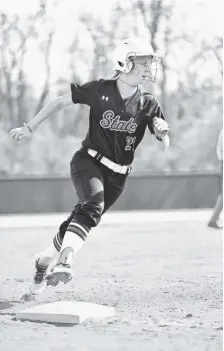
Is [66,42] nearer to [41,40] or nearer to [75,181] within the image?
[41,40]

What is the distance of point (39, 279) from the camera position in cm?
412

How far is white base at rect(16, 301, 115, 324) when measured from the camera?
143 inches

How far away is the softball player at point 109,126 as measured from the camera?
379cm

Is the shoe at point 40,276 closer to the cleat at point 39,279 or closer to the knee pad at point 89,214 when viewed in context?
the cleat at point 39,279

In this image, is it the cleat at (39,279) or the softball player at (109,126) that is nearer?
the softball player at (109,126)

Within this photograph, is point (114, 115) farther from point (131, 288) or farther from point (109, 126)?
point (131, 288)

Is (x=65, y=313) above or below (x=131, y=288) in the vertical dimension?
above

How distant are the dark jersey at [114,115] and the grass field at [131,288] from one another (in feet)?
2.72

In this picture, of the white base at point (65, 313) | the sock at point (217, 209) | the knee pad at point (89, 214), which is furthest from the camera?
the sock at point (217, 209)

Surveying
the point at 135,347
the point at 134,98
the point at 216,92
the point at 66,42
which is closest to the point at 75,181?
the point at 134,98

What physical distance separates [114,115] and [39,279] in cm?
97

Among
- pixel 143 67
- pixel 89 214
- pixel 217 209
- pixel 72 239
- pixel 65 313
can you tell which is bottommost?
pixel 217 209

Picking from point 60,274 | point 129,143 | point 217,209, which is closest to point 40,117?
point 129,143

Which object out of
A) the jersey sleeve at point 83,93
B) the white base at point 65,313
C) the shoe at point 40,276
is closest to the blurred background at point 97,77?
the jersey sleeve at point 83,93
